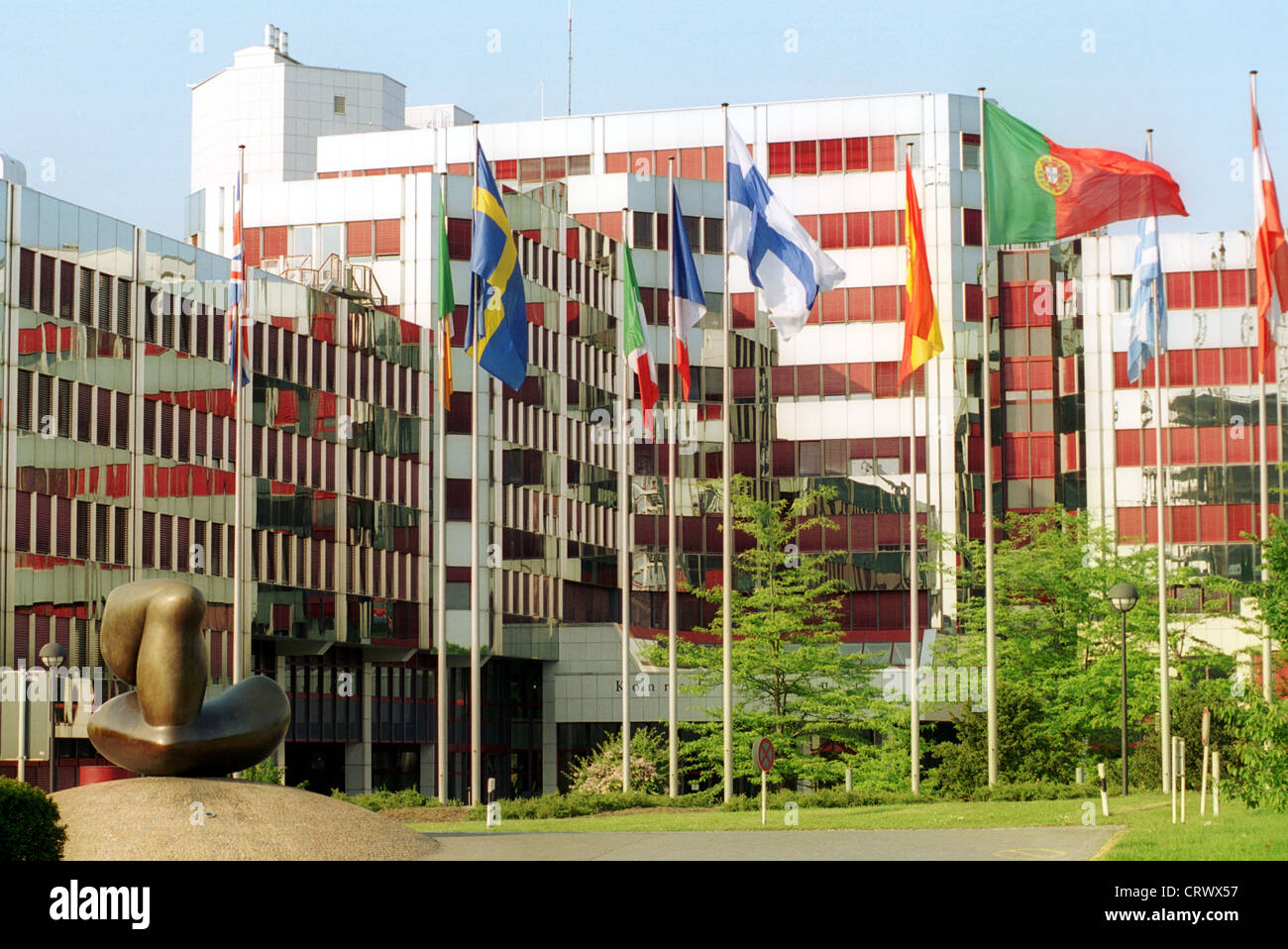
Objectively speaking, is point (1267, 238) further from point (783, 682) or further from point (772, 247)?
point (783, 682)

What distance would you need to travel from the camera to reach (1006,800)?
45781 mm

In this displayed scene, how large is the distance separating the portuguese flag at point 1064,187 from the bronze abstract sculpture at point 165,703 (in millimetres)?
20988

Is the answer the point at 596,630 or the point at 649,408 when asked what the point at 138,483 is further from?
the point at 596,630

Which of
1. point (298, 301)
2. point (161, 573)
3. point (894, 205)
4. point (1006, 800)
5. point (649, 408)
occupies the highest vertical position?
point (894, 205)

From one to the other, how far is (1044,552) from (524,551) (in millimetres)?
21449

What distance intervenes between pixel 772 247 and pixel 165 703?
67.8ft

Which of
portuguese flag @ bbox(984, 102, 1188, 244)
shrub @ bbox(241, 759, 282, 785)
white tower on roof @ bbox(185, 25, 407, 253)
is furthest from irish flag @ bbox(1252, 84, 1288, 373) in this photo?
white tower on roof @ bbox(185, 25, 407, 253)

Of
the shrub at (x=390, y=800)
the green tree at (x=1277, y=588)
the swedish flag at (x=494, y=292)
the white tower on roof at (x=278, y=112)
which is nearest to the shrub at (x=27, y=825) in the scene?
the green tree at (x=1277, y=588)

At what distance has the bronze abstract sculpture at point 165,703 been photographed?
101 ft

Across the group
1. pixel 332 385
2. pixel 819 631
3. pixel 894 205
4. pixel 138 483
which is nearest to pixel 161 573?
pixel 138 483

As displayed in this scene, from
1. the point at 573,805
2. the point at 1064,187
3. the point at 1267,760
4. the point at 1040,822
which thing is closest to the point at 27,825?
the point at 1267,760

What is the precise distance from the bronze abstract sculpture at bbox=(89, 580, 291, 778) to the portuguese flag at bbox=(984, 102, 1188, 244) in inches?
826

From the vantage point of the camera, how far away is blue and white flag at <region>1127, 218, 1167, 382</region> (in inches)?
2055

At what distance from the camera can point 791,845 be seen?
111ft
